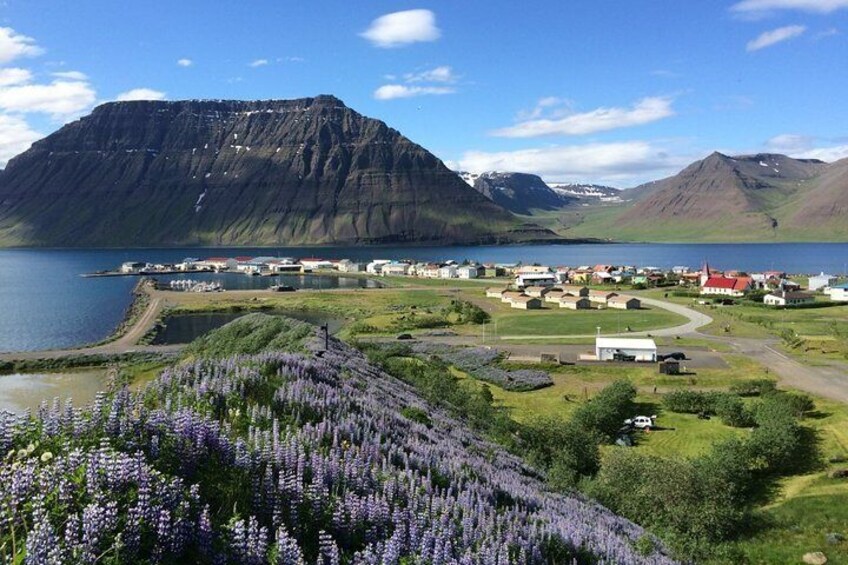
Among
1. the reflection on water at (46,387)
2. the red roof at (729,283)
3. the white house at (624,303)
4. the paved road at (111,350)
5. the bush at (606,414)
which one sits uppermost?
the red roof at (729,283)

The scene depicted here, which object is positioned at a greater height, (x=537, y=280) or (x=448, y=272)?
(x=448, y=272)

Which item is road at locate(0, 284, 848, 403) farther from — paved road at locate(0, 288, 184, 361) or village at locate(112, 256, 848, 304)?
village at locate(112, 256, 848, 304)

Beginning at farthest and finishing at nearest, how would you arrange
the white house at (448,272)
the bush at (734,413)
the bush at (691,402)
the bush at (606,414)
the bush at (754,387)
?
the white house at (448,272)
the bush at (754,387)
the bush at (691,402)
the bush at (734,413)
the bush at (606,414)

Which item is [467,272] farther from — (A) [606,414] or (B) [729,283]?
(A) [606,414]

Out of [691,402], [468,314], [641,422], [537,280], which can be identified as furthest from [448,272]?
[641,422]

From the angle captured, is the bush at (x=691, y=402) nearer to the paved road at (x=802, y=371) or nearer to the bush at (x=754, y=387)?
the bush at (x=754, y=387)

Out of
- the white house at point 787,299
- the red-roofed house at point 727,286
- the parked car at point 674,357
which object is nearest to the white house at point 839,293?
the white house at point 787,299

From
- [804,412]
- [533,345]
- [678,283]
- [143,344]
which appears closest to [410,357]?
[533,345]

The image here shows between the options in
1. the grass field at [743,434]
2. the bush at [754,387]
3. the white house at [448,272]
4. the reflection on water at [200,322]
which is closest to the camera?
the grass field at [743,434]
